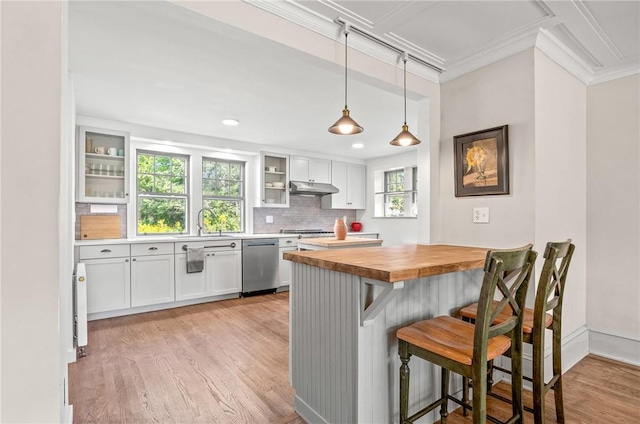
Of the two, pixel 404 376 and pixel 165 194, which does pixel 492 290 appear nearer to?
pixel 404 376

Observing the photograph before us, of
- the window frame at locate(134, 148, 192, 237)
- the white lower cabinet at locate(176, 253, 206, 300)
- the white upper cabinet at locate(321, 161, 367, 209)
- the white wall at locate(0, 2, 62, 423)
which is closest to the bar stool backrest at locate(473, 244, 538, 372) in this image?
the white wall at locate(0, 2, 62, 423)

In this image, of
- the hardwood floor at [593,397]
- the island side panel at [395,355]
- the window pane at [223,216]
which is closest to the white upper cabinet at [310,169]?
the window pane at [223,216]

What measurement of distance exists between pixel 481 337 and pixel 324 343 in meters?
0.78

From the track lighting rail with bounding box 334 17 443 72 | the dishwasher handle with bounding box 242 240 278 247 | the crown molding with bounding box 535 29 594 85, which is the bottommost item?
the dishwasher handle with bounding box 242 240 278 247

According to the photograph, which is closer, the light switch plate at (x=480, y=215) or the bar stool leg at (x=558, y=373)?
the bar stool leg at (x=558, y=373)

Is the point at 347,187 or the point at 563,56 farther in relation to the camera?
the point at 347,187

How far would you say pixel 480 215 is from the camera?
2477mm

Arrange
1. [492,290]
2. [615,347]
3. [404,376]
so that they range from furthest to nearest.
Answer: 1. [615,347]
2. [404,376]
3. [492,290]

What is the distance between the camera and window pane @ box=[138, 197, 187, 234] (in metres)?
4.54

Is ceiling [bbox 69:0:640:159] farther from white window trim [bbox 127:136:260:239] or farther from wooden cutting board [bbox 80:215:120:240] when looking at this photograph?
wooden cutting board [bbox 80:215:120:240]

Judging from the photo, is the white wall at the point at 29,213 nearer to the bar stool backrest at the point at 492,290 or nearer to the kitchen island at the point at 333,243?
the bar stool backrest at the point at 492,290

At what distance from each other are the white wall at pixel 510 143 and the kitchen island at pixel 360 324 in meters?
0.66

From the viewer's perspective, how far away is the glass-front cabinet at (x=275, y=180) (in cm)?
545

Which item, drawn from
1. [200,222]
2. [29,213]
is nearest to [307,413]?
[29,213]
